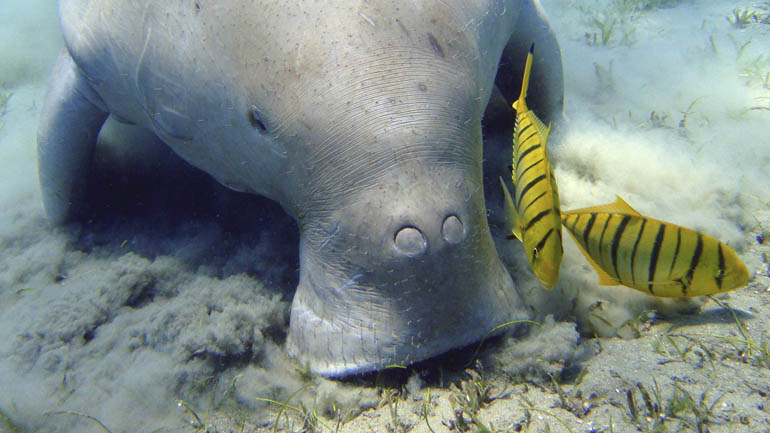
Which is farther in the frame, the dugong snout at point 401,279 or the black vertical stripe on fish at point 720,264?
the black vertical stripe on fish at point 720,264

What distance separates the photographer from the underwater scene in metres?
1.73

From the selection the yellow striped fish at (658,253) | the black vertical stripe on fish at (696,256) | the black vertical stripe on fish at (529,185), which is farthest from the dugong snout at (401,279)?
the black vertical stripe on fish at (696,256)

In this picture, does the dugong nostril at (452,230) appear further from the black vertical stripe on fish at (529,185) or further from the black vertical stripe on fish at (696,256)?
the black vertical stripe on fish at (696,256)

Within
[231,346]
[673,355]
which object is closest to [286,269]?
[231,346]

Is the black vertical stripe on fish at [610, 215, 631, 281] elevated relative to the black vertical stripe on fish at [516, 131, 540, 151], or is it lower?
lower

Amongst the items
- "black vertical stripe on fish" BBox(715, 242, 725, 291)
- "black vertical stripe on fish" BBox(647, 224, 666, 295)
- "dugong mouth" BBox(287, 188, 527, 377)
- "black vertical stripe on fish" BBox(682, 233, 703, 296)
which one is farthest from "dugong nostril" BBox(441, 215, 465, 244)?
"black vertical stripe on fish" BBox(715, 242, 725, 291)

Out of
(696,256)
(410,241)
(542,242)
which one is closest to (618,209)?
(696,256)

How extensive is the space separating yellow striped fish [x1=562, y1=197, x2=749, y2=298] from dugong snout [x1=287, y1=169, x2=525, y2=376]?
0.46 metres

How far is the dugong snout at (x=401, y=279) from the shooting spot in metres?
1.68

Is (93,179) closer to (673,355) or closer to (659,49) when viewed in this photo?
(673,355)

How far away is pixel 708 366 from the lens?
80.3 inches

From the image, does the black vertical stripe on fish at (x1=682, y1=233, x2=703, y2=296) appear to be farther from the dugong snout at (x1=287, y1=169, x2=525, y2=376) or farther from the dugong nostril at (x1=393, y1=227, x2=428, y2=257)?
the dugong nostril at (x1=393, y1=227, x2=428, y2=257)

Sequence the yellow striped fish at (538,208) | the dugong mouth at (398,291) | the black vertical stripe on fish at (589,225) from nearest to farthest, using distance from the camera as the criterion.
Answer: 1. the yellow striped fish at (538,208)
2. the dugong mouth at (398,291)
3. the black vertical stripe on fish at (589,225)

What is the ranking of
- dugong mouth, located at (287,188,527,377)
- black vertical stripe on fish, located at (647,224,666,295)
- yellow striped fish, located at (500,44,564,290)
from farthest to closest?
black vertical stripe on fish, located at (647,224,666,295) → dugong mouth, located at (287,188,527,377) → yellow striped fish, located at (500,44,564,290)
